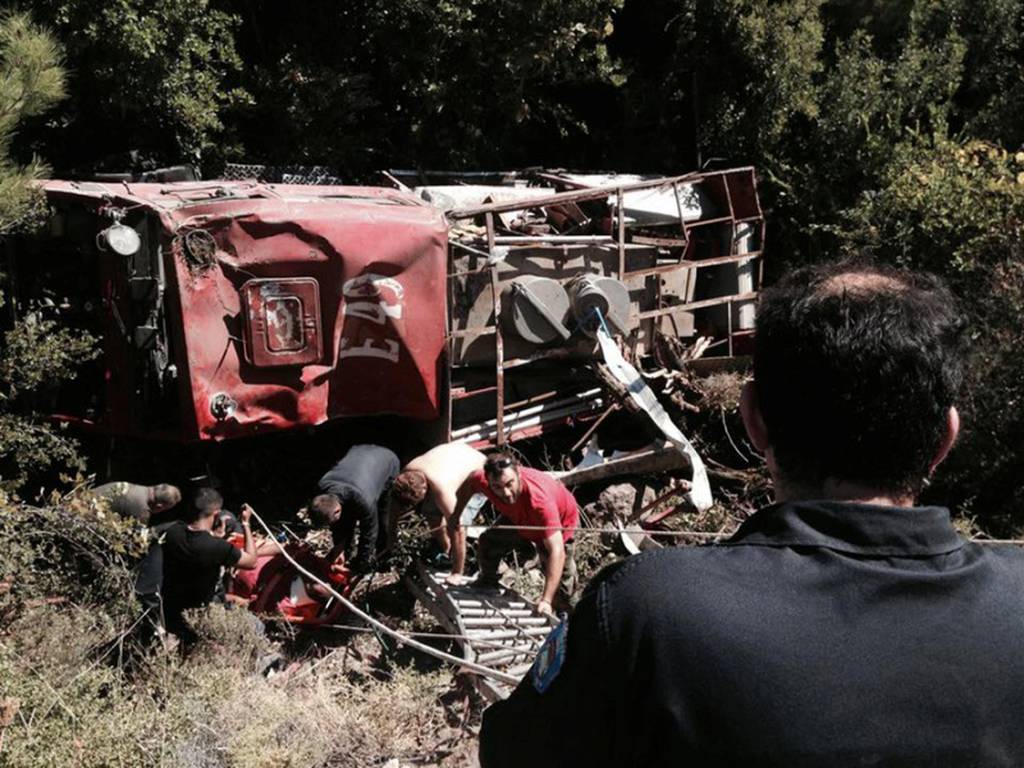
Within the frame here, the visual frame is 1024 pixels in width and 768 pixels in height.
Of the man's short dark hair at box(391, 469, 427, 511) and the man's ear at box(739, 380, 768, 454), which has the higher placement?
the man's ear at box(739, 380, 768, 454)

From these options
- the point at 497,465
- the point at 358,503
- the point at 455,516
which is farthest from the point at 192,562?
the point at 497,465

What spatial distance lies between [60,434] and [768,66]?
850cm

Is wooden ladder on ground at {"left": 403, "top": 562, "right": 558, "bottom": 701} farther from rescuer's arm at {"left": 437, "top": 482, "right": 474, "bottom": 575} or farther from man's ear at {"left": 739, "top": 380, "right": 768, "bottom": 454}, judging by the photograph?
man's ear at {"left": 739, "top": 380, "right": 768, "bottom": 454}

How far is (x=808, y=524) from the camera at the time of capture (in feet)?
4.65

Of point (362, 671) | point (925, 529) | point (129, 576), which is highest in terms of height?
point (925, 529)

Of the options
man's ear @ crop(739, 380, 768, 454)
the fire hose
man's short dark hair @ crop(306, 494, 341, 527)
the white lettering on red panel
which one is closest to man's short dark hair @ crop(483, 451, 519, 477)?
man's short dark hair @ crop(306, 494, 341, 527)

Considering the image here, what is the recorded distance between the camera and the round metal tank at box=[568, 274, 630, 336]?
28.5 ft

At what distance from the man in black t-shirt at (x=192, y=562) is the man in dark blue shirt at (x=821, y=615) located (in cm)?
493

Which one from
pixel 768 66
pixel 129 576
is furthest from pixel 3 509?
pixel 768 66

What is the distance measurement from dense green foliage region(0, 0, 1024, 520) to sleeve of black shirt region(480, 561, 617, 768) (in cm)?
851

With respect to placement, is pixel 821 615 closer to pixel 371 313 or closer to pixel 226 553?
pixel 226 553

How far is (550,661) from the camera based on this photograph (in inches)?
57.0

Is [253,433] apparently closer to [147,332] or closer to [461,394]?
[147,332]

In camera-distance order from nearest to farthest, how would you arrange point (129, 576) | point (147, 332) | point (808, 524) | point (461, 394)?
1. point (808, 524)
2. point (129, 576)
3. point (147, 332)
4. point (461, 394)
